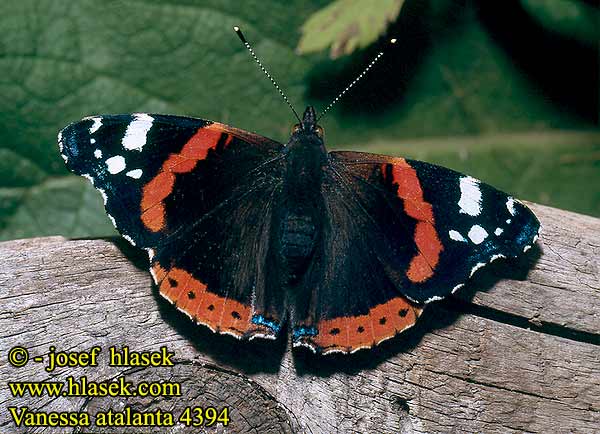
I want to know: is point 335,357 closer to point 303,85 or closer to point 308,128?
point 308,128

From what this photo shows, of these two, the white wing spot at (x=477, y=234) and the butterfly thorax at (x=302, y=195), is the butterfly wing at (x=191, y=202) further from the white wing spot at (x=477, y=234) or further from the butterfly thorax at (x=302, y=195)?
the white wing spot at (x=477, y=234)

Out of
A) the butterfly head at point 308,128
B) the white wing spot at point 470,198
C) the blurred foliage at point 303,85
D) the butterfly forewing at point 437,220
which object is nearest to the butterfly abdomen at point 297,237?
the butterfly forewing at point 437,220

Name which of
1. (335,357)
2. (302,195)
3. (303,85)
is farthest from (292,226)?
(303,85)

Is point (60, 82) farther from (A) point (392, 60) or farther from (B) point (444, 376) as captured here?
(B) point (444, 376)

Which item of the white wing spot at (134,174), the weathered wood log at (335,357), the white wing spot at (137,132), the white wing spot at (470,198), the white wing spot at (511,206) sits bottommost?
the weathered wood log at (335,357)

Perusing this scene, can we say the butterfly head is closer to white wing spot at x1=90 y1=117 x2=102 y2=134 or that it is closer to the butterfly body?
the butterfly body
